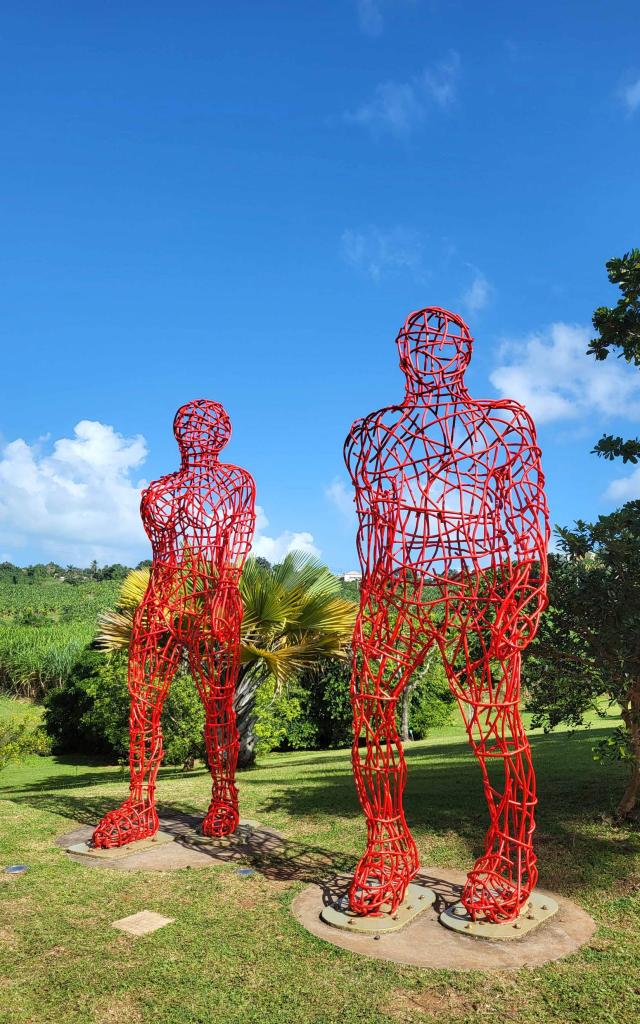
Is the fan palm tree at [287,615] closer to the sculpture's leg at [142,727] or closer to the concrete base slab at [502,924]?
the sculpture's leg at [142,727]

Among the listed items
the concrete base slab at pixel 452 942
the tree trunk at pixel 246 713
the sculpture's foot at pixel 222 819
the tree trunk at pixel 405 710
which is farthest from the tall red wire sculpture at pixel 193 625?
the tree trunk at pixel 405 710

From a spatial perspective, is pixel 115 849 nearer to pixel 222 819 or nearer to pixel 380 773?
pixel 222 819

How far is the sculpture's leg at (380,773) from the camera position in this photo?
18.1ft

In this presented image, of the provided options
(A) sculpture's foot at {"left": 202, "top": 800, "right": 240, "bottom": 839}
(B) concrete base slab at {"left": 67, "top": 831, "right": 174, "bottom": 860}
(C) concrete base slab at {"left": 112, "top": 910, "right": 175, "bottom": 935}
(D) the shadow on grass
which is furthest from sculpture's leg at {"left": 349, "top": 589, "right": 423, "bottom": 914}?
(B) concrete base slab at {"left": 67, "top": 831, "right": 174, "bottom": 860}

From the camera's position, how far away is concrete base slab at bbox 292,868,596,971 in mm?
4738

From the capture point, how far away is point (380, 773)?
5688 mm

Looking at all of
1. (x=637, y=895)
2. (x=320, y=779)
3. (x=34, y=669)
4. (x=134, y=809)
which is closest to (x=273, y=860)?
Result: (x=134, y=809)

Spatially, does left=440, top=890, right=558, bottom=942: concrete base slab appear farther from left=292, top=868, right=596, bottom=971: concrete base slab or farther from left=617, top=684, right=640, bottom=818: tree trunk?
left=617, top=684, right=640, bottom=818: tree trunk

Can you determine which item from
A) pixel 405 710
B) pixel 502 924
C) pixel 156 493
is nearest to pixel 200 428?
pixel 156 493

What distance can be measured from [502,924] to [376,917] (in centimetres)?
91

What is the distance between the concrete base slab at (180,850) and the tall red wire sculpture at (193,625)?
0.69ft

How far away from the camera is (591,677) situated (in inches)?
300

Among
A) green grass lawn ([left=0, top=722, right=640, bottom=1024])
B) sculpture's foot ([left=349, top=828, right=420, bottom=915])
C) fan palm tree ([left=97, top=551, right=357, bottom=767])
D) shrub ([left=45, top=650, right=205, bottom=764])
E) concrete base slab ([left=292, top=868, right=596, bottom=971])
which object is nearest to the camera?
green grass lawn ([left=0, top=722, right=640, bottom=1024])

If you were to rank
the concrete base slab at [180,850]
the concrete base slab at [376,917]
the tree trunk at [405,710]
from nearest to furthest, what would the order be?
the concrete base slab at [376,917] → the concrete base slab at [180,850] → the tree trunk at [405,710]
